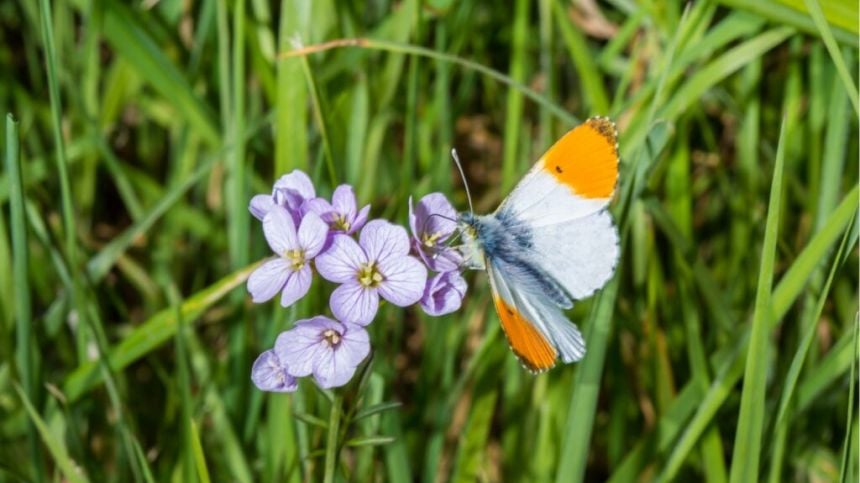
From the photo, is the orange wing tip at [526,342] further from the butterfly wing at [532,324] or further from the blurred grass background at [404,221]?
the blurred grass background at [404,221]

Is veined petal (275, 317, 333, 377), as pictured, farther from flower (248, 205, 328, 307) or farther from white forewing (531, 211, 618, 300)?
white forewing (531, 211, 618, 300)

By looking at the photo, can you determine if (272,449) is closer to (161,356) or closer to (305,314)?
(305,314)

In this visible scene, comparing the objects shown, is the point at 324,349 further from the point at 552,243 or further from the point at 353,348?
the point at 552,243

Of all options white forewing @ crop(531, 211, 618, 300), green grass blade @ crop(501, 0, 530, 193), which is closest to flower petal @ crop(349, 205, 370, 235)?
white forewing @ crop(531, 211, 618, 300)

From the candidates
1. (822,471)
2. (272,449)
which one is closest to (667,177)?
(822,471)

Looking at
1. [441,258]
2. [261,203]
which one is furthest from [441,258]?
[261,203]
